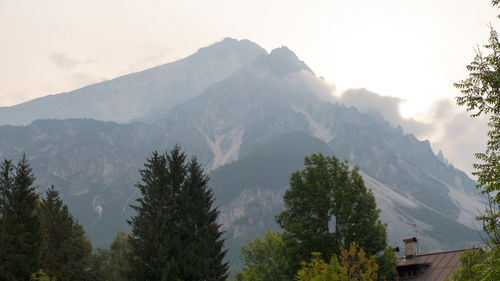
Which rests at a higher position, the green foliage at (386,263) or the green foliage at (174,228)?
the green foliage at (174,228)

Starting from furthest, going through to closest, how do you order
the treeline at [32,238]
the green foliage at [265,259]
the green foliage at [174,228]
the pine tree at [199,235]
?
the green foliage at [265,259]
the pine tree at [199,235]
the treeline at [32,238]
the green foliage at [174,228]

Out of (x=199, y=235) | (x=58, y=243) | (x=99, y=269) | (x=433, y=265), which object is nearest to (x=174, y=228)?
(x=199, y=235)

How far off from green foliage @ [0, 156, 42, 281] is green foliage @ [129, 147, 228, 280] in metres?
9.02

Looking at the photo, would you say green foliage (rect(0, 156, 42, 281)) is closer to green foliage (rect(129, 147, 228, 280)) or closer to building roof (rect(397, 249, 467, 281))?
green foliage (rect(129, 147, 228, 280))

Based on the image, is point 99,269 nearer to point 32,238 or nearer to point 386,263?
point 32,238

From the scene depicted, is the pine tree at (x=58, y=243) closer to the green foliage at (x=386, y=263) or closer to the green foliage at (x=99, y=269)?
the green foliage at (x=99, y=269)

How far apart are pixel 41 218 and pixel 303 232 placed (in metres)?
26.9

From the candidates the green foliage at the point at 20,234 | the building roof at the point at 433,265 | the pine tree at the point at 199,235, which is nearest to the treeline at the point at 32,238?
the green foliage at the point at 20,234

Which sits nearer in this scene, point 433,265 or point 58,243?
point 58,243

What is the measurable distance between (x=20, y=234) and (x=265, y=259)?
29.9 meters

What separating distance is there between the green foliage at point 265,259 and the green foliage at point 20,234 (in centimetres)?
2470

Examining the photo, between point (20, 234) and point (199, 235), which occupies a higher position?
point (199, 235)

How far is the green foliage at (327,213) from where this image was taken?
41.9 m

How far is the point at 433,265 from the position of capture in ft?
166
